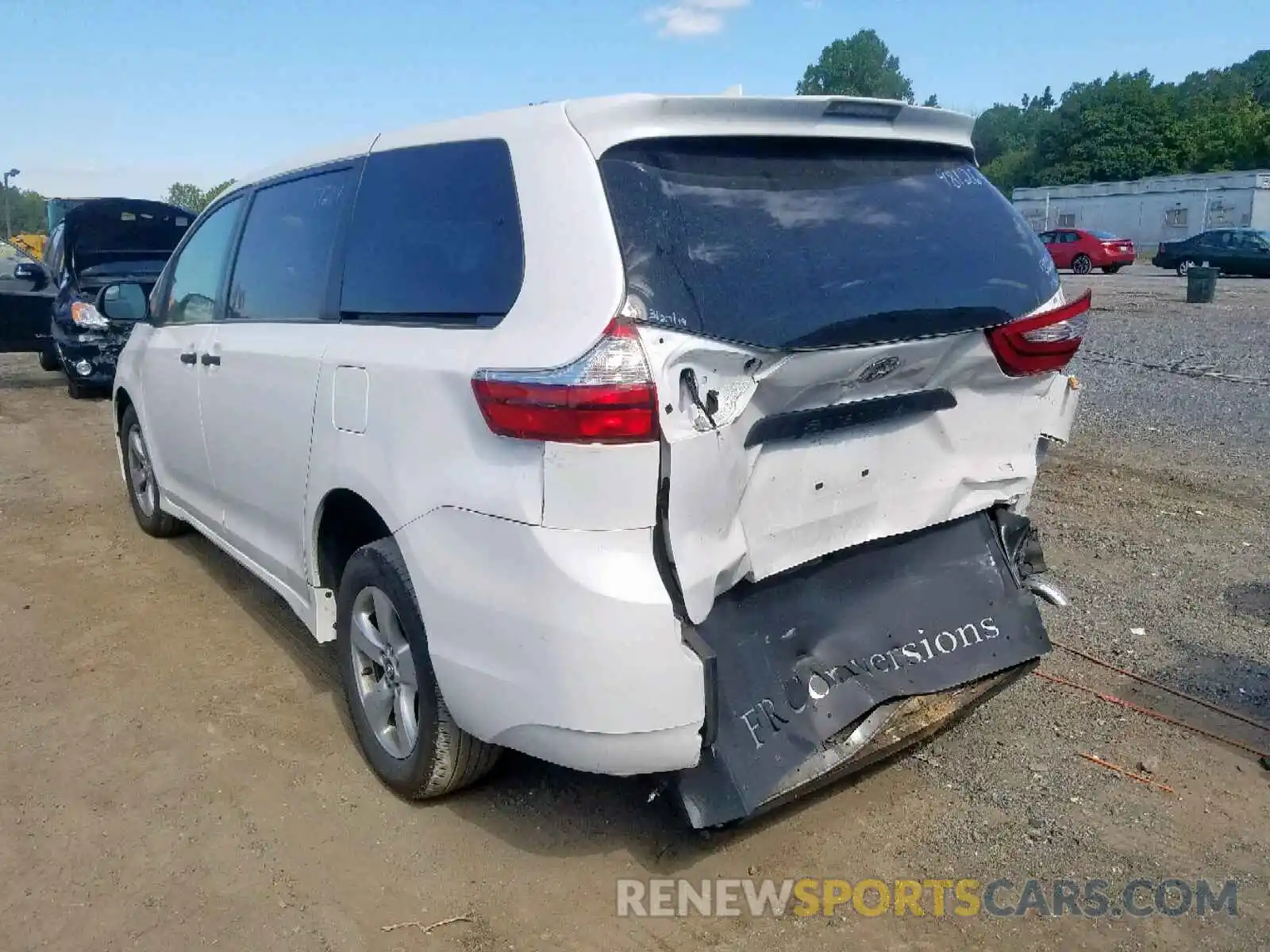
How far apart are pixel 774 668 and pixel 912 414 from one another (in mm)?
834

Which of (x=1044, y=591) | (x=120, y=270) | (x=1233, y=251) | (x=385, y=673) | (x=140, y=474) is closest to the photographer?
(x=385, y=673)

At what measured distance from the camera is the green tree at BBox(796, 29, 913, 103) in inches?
4614

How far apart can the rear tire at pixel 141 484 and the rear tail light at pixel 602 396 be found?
3.93 meters

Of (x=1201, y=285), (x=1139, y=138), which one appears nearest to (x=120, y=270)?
(x=1201, y=285)

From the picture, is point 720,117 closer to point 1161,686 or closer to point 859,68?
point 1161,686

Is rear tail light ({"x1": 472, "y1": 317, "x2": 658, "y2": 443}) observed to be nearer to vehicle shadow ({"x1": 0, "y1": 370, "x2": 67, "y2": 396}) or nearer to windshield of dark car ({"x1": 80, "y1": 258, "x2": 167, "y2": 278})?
windshield of dark car ({"x1": 80, "y1": 258, "x2": 167, "y2": 278})

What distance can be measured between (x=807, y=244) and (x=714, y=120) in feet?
1.30

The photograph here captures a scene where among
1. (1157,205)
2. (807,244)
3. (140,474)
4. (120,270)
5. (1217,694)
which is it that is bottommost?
(1217,694)

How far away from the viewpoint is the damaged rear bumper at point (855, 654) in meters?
2.73

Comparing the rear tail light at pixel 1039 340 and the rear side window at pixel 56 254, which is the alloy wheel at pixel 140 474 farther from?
the rear side window at pixel 56 254

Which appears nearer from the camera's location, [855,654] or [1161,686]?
[855,654]

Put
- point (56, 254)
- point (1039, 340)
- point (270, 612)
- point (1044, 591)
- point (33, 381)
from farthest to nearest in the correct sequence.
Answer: point (33, 381) < point (56, 254) < point (270, 612) < point (1044, 591) < point (1039, 340)

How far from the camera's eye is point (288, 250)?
3.96 metres

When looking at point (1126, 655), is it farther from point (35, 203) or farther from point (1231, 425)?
point (35, 203)
